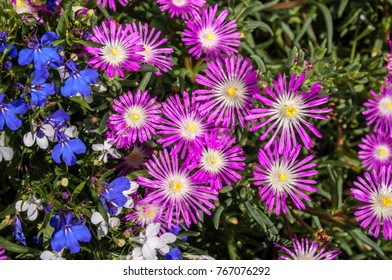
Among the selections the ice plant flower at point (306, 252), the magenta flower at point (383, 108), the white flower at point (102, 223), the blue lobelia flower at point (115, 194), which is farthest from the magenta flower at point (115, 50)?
the magenta flower at point (383, 108)

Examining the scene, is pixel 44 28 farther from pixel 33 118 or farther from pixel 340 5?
pixel 340 5

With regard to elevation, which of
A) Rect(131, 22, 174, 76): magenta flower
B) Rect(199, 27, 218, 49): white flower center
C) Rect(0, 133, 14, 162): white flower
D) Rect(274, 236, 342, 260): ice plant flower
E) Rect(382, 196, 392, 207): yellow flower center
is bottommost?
Rect(274, 236, 342, 260): ice plant flower

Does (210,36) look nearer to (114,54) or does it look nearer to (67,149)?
(114,54)

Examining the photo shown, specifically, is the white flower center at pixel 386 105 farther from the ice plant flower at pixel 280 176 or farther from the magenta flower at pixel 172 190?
the magenta flower at pixel 172 190

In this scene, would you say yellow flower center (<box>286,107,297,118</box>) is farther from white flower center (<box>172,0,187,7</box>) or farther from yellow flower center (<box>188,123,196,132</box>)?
white flower center (<box>172,0,187,7</box>)

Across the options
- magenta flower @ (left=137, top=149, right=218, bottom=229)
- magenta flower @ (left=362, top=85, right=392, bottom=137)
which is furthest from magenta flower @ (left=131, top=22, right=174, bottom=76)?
magenta flower @ (left=362, top=85, right=392, bottom=137)

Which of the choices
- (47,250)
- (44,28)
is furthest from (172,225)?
(44,28)
